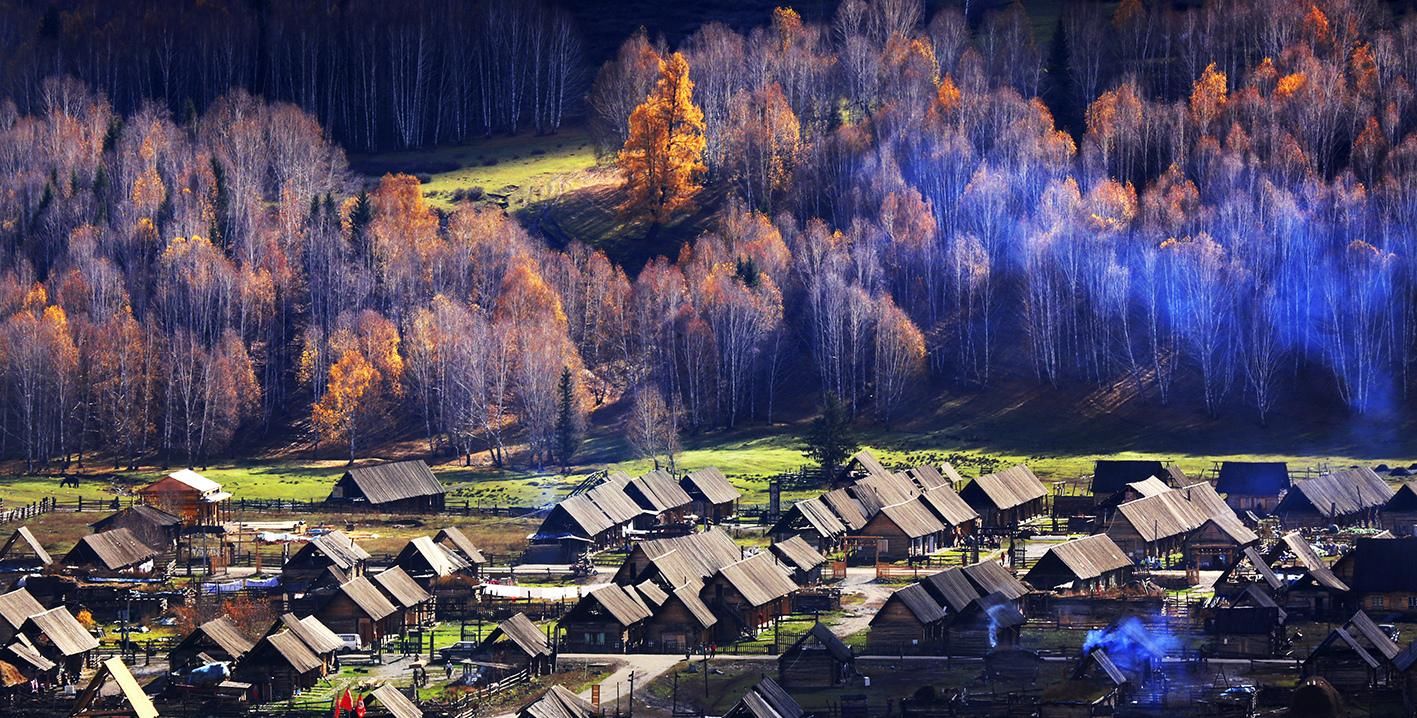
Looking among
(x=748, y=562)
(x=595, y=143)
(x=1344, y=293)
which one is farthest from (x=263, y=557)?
(x=595, y=143)

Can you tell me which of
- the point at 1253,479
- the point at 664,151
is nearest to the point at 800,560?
the point at 1253,479

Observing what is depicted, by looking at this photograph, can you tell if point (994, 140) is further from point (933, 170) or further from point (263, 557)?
point (263, 557)

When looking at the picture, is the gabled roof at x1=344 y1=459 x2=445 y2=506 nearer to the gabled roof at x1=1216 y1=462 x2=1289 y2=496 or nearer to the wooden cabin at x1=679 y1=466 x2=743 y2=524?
the wooden cabin at x1=679 y1=466 x2=743 y2=524

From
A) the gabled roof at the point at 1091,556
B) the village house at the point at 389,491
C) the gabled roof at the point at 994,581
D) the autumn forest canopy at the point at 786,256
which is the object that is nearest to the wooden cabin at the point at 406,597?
the gabled roof at the point at 994,581

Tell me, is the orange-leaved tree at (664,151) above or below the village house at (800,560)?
above

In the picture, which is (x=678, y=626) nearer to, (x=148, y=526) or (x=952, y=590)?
(x=952, y=590)

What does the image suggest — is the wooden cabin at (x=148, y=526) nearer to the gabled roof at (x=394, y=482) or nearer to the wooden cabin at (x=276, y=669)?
the gabled roof at (x=394, y=482)

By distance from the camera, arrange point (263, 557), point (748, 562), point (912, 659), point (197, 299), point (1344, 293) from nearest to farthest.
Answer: point (912, 659), point (748, 562), point (263, 557), point (1344, 293), point (197, 299)
